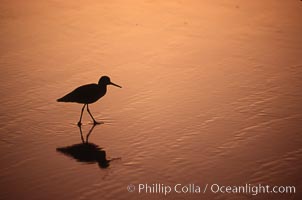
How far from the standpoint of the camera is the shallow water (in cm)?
776

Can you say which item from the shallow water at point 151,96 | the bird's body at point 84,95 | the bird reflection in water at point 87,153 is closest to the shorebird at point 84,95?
the bird's body at point 84,95

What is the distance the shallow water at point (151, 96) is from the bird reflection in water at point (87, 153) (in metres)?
0.03

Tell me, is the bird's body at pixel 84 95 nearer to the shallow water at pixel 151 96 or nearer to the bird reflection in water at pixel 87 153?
the shallow water at pixel 151 96

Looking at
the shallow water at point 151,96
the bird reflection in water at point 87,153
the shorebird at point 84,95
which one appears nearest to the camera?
the shallow water at point 151,96

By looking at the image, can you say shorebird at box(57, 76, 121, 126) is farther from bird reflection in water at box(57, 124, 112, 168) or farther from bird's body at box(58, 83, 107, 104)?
bird reflection in water at box(57, 124, 112, 168)

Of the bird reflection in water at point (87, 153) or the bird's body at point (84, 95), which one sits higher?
the bird's body at point (84, 95)

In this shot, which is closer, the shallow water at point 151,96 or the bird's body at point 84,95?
the shallow water at point 151,96

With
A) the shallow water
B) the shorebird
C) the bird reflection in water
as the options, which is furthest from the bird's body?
the bird reflection in water

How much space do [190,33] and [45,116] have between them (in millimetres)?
4779

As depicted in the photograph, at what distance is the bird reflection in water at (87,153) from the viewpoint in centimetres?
818

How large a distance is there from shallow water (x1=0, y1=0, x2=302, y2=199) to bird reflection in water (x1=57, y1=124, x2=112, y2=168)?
26 millimetres

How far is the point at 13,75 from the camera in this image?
11500 mm

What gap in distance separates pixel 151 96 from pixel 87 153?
2.20 meters

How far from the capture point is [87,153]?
8.45 metres
